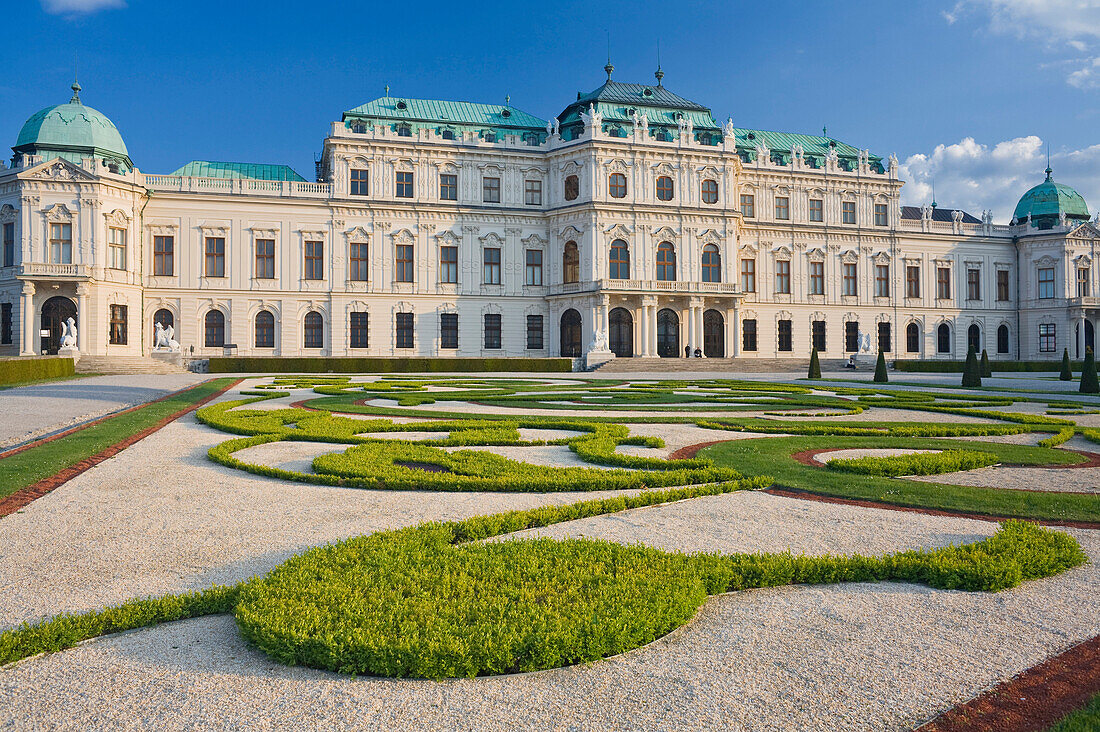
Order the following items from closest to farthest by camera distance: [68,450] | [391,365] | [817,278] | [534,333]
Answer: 1. [68,450]
2. [391,365]
3. [534,333]
4. [817,278]

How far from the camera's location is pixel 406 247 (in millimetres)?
43938

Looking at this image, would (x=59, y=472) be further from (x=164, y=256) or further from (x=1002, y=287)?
(x=1002, y=287)

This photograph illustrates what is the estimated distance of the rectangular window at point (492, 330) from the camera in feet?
146

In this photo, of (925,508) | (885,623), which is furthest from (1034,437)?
(885,623)

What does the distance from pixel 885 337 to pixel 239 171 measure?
4454 cm

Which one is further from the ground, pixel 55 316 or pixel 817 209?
pixel 817 209

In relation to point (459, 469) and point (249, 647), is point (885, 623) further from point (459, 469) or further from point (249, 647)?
point (459, 469)

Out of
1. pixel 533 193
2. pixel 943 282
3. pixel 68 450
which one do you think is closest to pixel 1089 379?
pixel 68 450

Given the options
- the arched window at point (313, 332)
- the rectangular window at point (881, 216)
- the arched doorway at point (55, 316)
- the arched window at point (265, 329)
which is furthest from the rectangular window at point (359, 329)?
the rectangular window at point (881, 216)

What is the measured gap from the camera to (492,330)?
146 feet

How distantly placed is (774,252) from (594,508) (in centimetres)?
4739

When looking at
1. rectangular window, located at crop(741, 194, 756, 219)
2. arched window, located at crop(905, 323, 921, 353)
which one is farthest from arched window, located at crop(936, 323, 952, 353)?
rectangular window, located at crop(741, 194, 756, 219)

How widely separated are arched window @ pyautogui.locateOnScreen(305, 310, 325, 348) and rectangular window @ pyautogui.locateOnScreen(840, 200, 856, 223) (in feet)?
118

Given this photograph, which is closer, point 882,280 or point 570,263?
point 570,263
